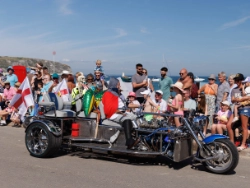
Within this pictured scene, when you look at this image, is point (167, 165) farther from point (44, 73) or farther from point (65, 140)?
point (44, 73)

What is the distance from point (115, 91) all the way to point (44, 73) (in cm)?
496

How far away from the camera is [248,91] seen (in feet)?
27.8

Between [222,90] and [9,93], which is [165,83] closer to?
[222,90]

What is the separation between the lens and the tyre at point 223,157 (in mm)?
6320

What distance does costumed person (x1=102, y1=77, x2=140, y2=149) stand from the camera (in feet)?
23.0

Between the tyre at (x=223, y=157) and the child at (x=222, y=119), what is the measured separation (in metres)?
2.38

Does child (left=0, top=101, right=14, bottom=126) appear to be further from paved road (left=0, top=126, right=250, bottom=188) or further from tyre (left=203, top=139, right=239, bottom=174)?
tyre (left=203, top=139, right=239, bottom=174)

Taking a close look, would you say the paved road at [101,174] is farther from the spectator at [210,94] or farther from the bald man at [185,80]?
the spectator at [210,94]

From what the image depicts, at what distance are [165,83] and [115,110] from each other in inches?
143

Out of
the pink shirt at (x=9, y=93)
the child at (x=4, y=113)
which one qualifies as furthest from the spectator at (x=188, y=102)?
the pink shirt at (x=9, y=93)

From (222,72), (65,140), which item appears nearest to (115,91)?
(65,140)

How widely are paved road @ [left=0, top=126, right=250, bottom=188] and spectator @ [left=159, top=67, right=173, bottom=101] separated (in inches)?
143

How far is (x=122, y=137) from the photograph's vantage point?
7.18 m

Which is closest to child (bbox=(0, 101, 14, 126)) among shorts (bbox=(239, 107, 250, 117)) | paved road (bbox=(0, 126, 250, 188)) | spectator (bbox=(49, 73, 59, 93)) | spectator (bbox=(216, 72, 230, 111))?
spectator (bbox=(49, 73, 59, 93))
